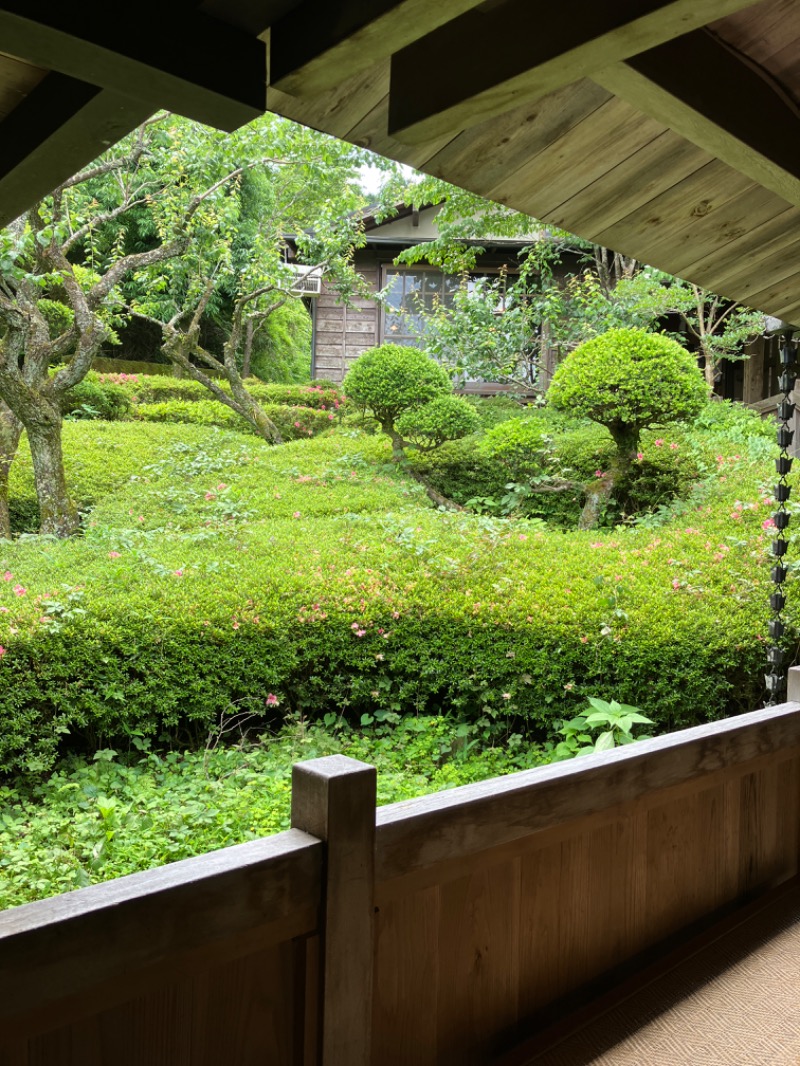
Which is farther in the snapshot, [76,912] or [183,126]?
[183,126]

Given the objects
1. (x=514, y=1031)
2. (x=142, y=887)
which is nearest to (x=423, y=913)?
(x=514, y=1031)

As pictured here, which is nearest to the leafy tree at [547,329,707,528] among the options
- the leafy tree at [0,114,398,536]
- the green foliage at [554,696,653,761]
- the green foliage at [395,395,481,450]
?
the green foliage at [395,395,481,450]

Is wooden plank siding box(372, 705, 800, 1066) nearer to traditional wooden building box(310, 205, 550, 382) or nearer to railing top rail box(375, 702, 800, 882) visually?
railing top rail box(375, 702, 800, 882)

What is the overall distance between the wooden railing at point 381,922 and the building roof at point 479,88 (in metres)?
1.10

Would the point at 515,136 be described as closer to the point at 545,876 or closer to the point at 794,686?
the point at 545,876

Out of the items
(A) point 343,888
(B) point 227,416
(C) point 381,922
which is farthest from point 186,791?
(B) point 227,416

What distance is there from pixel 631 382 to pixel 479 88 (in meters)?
6.62

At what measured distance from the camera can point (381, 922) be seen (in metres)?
1.63

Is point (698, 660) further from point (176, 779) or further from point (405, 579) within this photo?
point (176, 779)

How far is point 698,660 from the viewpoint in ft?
15.1

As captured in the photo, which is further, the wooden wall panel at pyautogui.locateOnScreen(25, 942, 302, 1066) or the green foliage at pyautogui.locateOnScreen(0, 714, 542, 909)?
the green foliage at pyautogui.locateOnScreen(0, 714, 542, 909)

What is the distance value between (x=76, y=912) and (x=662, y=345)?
7.31 meters

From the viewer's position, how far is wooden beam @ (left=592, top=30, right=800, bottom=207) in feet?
4.10

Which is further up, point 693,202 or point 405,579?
point 693,202
